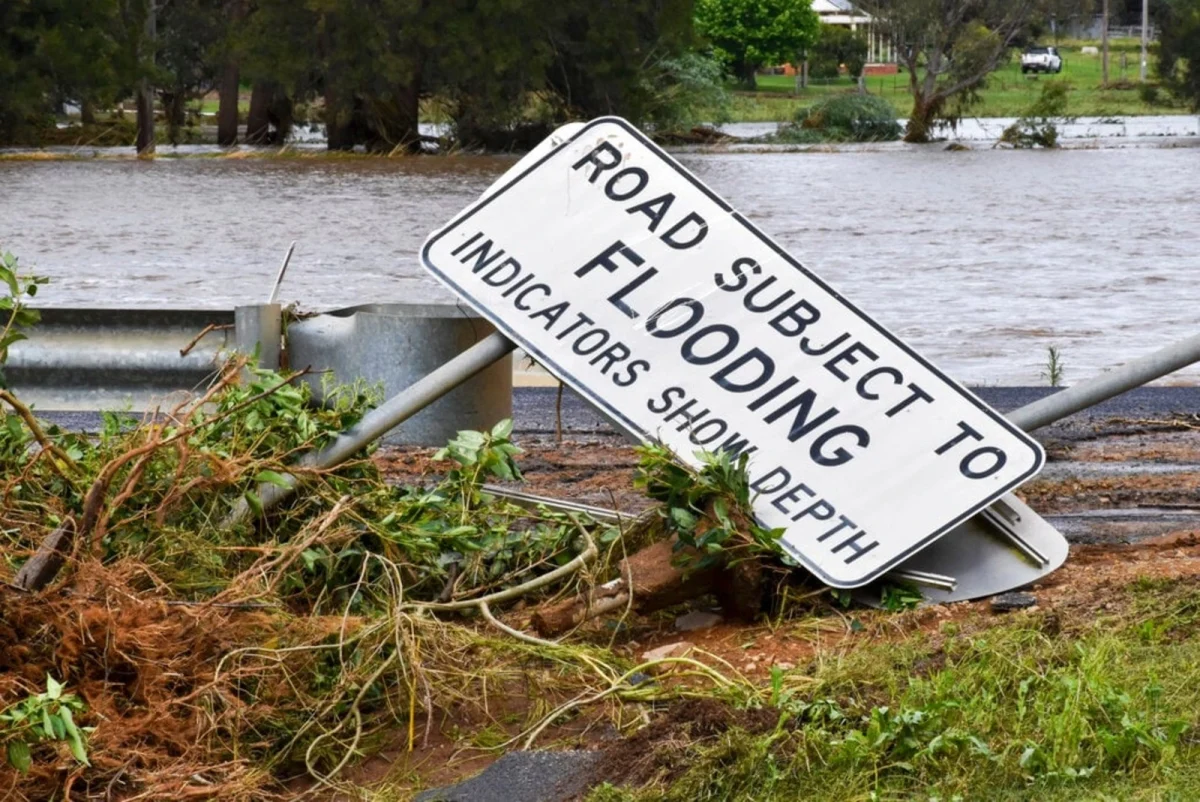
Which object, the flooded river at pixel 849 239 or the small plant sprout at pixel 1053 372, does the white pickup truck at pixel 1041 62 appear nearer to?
the flooded river at pixel 849 239

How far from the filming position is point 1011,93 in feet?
258

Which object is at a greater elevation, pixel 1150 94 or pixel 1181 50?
pixel 1181 50

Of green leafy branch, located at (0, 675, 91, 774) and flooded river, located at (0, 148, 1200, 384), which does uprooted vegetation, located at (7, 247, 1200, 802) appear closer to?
green leafy branch, located at (0, 675, 91, 774)

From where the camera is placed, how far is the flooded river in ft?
41.2

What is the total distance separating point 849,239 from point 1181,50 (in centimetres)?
4242

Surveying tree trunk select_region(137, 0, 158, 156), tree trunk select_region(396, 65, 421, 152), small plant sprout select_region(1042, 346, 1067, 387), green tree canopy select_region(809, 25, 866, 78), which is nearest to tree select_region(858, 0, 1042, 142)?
tree trunk select_region(396, 65, 421, 152)

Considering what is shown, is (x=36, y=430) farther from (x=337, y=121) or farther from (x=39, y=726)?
(x=337, y=121)

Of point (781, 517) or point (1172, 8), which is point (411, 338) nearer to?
point (781, 517)

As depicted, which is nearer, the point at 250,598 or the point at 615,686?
the point at 615,686

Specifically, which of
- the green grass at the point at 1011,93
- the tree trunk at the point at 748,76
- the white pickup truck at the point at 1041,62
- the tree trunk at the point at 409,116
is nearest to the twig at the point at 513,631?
the tree trunk at the point at 409,116

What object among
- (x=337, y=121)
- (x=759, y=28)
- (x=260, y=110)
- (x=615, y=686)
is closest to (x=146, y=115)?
(x=260, y=110)

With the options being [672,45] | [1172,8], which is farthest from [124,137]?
[1172,8]

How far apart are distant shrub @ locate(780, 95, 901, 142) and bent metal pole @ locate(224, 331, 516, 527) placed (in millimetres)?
50445

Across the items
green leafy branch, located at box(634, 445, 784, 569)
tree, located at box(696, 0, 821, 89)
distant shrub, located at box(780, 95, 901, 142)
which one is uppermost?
tree, located at box(696, 0, 821, 89)
